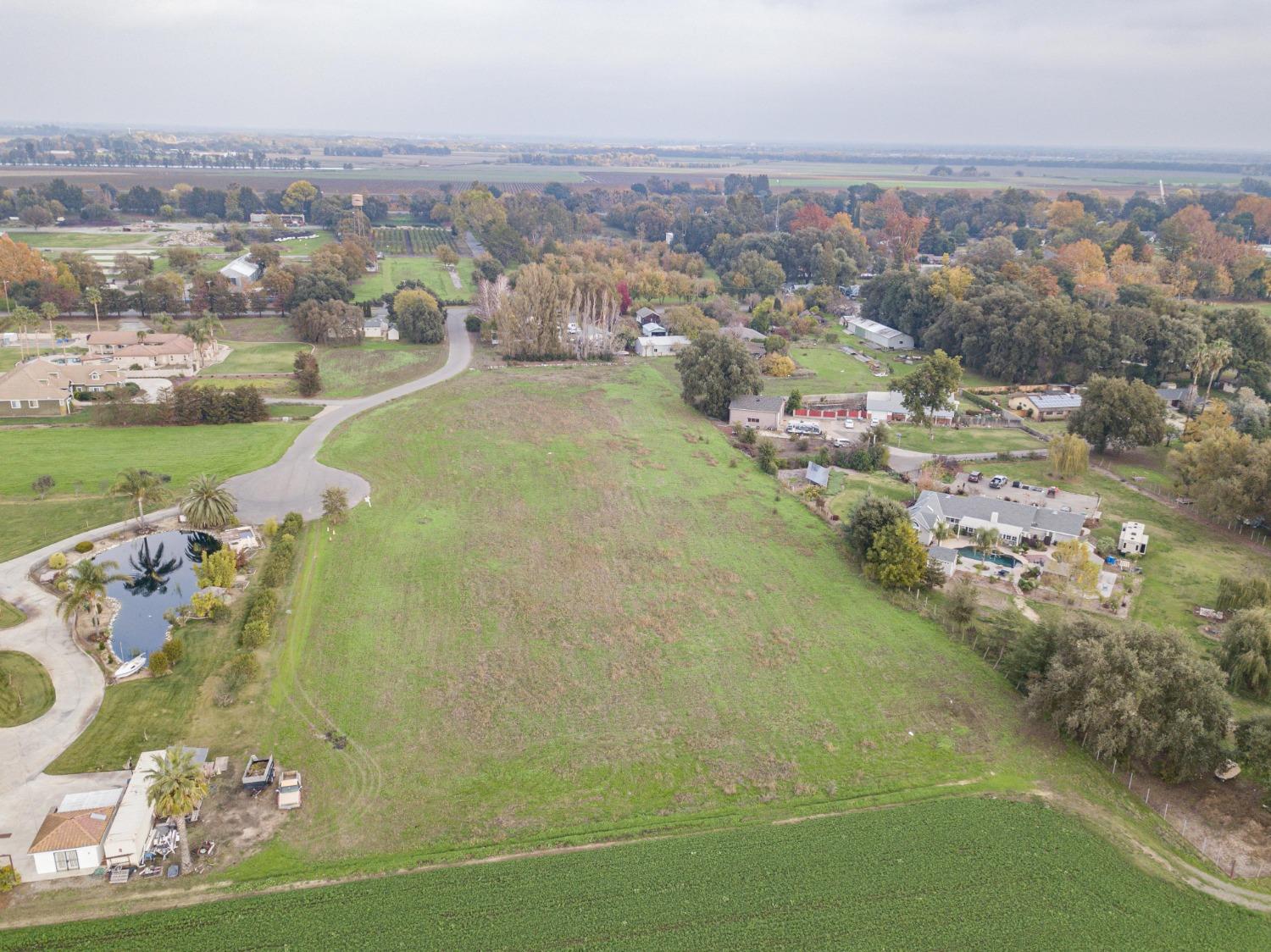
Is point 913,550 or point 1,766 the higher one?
point 913,550

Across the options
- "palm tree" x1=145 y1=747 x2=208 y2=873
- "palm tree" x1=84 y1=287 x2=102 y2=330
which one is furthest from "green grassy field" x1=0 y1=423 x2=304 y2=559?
"palm tree" x1=84 y1=287 x2=102 y2=330

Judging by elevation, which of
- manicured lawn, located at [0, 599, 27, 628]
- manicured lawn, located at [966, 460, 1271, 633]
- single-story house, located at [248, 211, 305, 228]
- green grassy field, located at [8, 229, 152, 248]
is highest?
single-story house, located at [248, 211, 305, 228]

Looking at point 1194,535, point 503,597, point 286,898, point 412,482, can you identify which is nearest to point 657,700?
point 503,597

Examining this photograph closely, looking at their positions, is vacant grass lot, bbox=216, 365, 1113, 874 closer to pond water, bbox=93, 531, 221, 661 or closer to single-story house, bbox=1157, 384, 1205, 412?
pond water, bbox=93, 531, 221, 661

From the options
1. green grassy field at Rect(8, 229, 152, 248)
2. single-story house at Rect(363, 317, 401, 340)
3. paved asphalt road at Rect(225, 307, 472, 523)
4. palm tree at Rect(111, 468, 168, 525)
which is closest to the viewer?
palm tree at Rect(111, 468, 168, 525)

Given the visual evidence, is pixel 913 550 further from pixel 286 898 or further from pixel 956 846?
pixel 286 898

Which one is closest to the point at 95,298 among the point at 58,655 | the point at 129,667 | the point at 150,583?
the point at 150,583

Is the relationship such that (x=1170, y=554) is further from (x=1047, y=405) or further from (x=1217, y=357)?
(x=1217, y=357)
